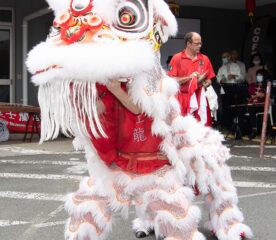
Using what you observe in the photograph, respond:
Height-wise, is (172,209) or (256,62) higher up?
(256,62)

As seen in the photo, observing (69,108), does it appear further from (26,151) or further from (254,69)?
(254,69)

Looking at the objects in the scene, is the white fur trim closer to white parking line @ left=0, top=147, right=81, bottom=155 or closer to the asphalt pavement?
the asphalt pavement

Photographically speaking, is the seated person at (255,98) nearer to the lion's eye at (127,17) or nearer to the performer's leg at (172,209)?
the performer's leg at (172,209)

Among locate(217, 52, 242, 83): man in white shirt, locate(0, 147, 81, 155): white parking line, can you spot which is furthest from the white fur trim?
locate(217, 52, 242, 83): man in white shirt

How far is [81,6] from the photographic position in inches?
138

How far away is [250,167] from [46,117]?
597 centimetres

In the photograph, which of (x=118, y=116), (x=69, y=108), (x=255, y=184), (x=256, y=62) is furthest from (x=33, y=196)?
(x=256, y=62)

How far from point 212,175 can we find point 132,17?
1.29 metres

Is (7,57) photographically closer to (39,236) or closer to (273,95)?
(273,95)

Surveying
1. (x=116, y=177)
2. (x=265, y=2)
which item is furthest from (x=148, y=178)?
(x=265, y=2)

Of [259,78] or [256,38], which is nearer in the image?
[259,78]

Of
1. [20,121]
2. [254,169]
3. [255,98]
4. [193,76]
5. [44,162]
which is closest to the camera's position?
[193,76]

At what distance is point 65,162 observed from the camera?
9711mm

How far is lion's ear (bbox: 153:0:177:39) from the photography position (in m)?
3.70
